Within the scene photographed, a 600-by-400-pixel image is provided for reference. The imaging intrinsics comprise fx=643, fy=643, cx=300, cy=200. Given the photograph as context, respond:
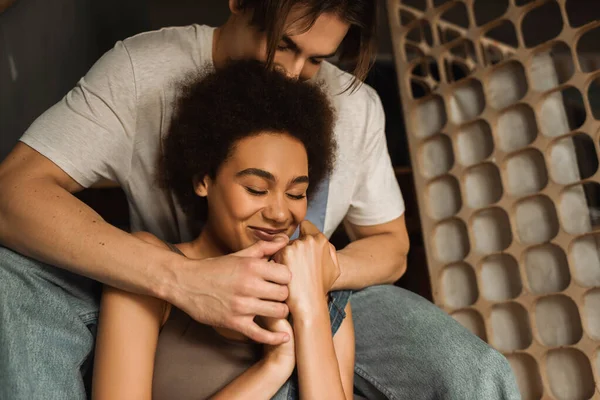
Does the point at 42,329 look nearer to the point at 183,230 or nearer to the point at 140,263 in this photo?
the point at 140,263

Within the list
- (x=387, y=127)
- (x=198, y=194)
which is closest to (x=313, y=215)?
(x=198, y=194)

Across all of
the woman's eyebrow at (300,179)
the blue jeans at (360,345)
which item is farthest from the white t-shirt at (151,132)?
the woman's eyebrow at (300,179)

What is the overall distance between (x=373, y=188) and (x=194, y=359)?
0.65 metres

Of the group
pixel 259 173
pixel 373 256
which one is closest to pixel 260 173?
pixel 259 173

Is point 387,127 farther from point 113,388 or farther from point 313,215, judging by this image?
point 113,388

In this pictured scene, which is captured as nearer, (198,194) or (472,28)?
(198,194)

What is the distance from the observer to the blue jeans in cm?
103

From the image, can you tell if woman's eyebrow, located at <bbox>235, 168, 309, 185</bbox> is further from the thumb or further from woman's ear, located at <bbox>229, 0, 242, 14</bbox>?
woman's ear, located at <bbox>229, 0, 242, 14</bbox>

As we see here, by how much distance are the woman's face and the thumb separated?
4cm

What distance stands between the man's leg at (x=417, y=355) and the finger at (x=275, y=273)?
1.07 ft

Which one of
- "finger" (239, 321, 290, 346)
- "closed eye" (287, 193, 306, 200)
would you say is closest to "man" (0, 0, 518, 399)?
"finger" (239, 321, 290, 346)

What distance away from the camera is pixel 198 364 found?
3.78 ft

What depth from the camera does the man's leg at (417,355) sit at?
3.89 feet

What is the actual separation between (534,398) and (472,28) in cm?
99
